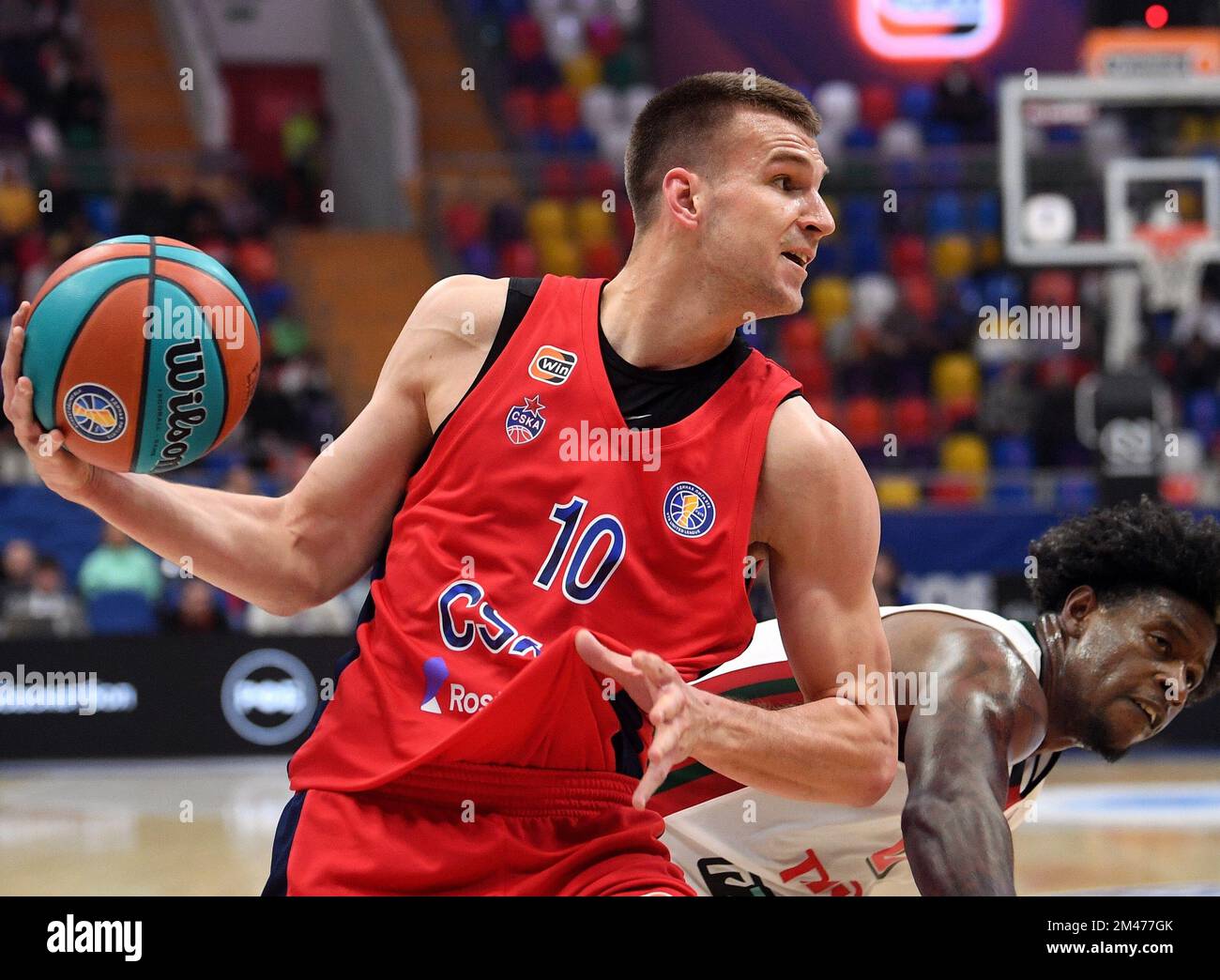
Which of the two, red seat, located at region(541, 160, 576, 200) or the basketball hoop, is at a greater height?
red seat, located at region(541, 160, 576, 200)

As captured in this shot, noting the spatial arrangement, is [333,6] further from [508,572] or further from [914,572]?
Answer: [508,572]

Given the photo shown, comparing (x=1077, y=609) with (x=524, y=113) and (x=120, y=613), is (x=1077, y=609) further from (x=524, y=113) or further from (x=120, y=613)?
(x=524, y=113)

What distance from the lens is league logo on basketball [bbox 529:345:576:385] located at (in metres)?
2.82

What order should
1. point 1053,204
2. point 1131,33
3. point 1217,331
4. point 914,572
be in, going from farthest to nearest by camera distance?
point 1217,331
point 1053,204
point 1131,33
point 914,572

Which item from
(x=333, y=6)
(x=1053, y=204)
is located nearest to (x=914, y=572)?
(x=1053, y=204)

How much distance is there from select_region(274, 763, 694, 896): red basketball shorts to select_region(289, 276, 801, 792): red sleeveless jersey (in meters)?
0.04

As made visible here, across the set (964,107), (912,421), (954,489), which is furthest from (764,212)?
(964,107)

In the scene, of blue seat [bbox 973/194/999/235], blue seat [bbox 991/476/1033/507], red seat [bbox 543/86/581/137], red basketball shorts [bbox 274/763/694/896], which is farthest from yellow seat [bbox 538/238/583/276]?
red basketball shorts [bbox 274/763/694/896]

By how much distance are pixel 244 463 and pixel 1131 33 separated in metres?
7.19

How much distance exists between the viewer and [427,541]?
2701mm

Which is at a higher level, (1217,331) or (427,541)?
(427,541)

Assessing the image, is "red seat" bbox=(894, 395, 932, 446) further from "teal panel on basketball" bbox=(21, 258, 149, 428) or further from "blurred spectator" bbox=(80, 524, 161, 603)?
"teal panel on basketball" bbox=(21, 258, 149, 428)

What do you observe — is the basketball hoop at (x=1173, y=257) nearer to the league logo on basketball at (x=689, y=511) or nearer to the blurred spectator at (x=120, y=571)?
the blurred spectator at (x=120, y=571)

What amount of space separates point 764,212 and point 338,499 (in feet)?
3.14
